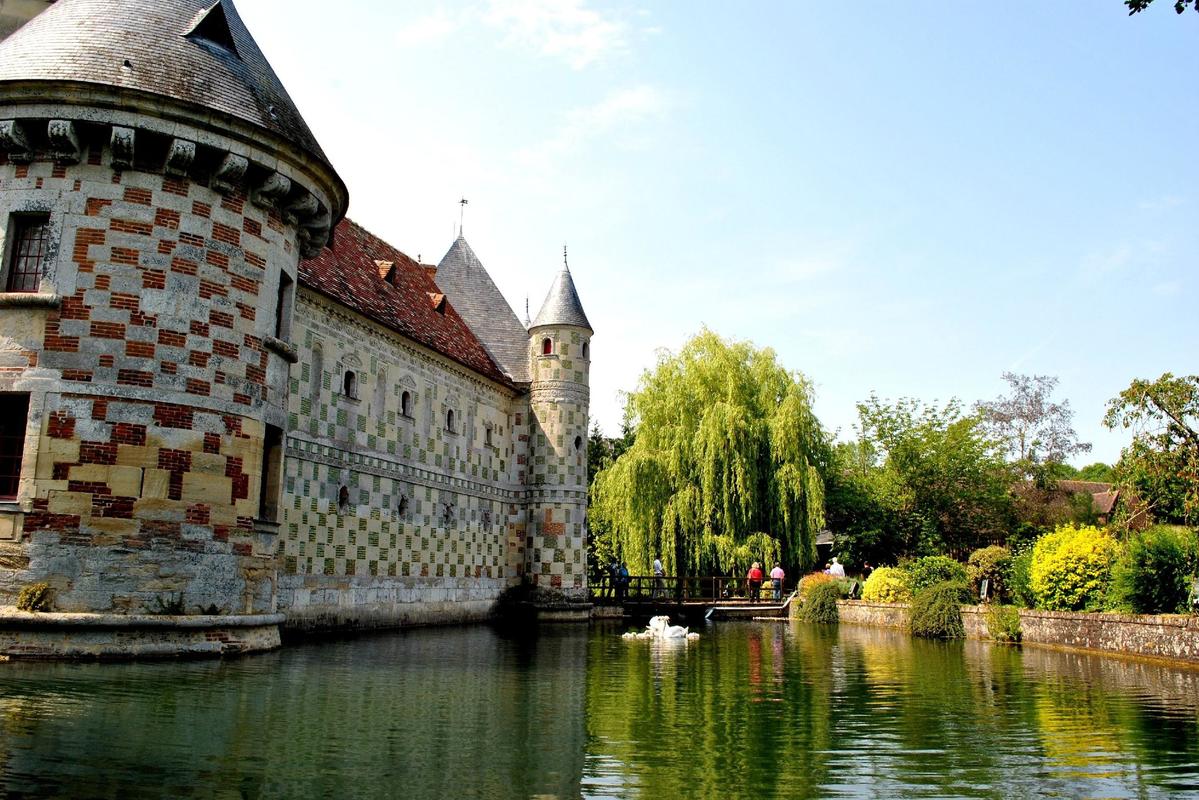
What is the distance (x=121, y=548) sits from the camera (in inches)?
490

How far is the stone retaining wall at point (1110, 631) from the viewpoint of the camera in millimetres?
15039

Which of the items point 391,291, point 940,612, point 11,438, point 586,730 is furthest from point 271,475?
point 940,612

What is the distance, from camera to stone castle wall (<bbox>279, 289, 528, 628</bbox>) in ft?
68.4

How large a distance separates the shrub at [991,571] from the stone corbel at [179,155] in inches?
752

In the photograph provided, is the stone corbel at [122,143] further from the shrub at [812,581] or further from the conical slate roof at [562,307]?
Result: the shrub at [812,581]

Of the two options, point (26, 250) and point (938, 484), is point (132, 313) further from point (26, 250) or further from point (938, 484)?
point (938, 484)

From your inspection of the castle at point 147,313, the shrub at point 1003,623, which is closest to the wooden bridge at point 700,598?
the shrub at point 1003,623

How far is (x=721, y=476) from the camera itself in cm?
3238

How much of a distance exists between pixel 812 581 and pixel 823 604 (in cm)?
113

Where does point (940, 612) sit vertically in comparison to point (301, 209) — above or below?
below

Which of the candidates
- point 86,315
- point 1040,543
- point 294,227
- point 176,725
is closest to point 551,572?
point 1040,543

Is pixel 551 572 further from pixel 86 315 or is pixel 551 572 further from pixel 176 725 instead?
pixel 176 725

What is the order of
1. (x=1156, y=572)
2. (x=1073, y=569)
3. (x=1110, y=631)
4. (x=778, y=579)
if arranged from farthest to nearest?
(x=778, y=579), (x=1073, y=569), (x=1110, y=631), (x=1156, y=572)

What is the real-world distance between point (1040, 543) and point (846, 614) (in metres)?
9.29
